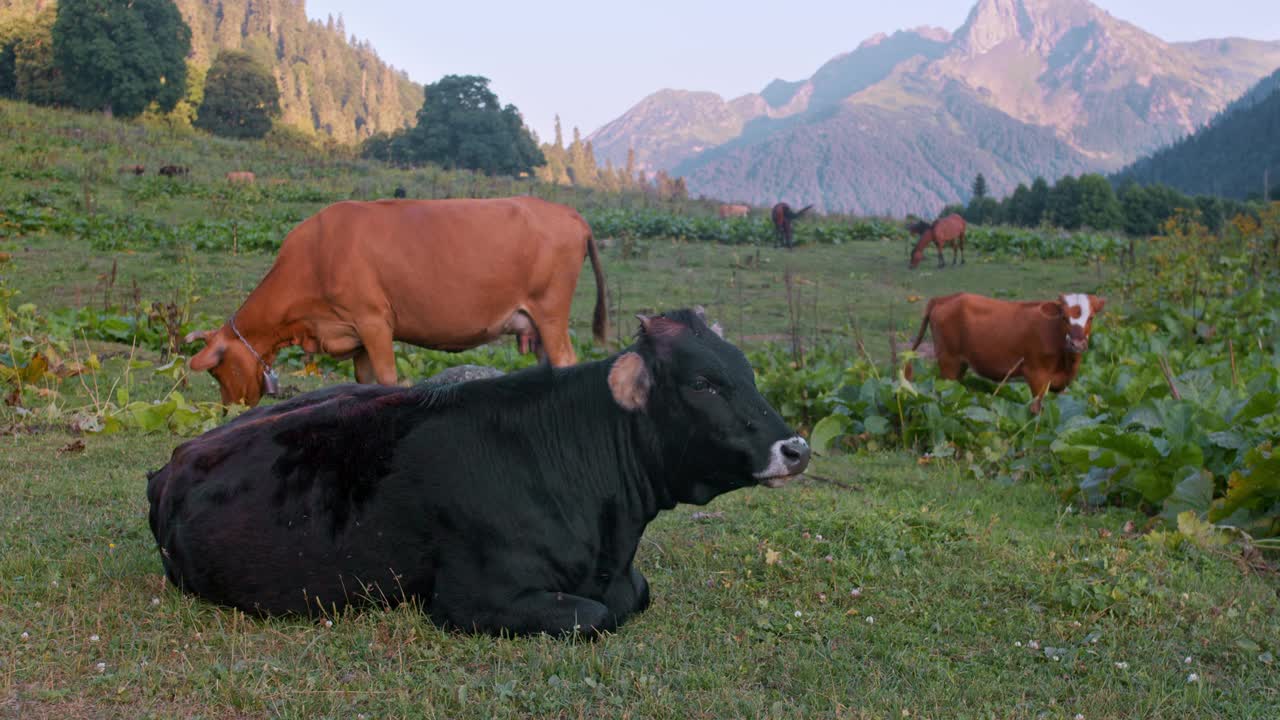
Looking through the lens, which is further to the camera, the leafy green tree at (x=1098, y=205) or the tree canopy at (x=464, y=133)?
the tree canopy at (x=464, y=133)

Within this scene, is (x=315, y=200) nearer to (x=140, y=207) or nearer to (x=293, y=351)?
(x=140, y=207)

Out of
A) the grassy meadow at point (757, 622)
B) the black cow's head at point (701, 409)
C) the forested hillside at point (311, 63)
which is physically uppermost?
the forested hillside at point (311, 63)

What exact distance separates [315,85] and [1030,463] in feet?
488

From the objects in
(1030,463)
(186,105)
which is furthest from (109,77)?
(1030,463)

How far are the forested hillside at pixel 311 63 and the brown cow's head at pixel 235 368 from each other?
113 metres

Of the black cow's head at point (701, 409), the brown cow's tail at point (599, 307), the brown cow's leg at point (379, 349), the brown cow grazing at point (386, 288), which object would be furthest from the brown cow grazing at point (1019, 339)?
the black cow's head at point (701, 409)

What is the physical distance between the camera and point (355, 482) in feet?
13.4

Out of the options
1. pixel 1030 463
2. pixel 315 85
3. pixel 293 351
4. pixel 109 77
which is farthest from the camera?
pixel 315 85

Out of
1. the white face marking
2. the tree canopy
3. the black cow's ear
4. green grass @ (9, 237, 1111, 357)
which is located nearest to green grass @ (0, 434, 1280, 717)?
the black cow's ear

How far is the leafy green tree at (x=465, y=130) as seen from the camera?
2719 inches

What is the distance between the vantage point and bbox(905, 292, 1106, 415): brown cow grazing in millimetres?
10273

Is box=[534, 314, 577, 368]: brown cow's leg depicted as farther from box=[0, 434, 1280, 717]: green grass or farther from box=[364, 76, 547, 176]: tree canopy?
box=[364, 76, 547, 176]: tree canopy

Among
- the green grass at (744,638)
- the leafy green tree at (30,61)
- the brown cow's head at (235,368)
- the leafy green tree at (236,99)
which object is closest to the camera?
the green grass at (744,638)

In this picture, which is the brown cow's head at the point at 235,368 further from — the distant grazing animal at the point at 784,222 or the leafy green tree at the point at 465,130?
the leafy green tree at the point at 465,130
